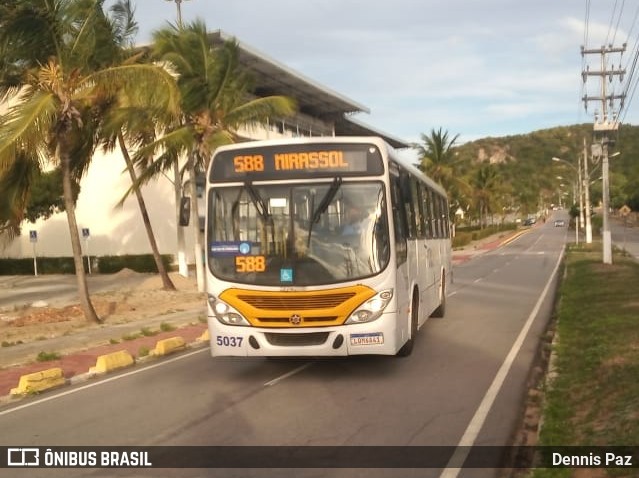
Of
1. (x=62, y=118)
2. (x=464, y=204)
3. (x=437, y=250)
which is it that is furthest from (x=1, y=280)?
(x=464, y=204)

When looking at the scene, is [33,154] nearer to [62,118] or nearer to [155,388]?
[62,118]

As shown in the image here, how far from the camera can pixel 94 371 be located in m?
11.1

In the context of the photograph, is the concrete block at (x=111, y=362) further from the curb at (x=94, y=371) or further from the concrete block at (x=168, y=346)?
the concrete block at (x=168, y=346)

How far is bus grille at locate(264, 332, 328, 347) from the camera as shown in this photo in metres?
8.70

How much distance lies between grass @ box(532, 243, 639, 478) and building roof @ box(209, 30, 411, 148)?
937 inches

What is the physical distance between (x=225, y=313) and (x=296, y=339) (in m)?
0.99

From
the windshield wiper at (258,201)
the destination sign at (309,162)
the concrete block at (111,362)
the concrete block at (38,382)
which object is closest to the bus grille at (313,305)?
the windshield wiper at (258,201)

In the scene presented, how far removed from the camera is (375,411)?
25.3 feet

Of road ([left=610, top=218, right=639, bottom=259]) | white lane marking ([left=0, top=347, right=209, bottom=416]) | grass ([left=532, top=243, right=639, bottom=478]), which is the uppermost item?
grass ([left=532, top=243, right=639, bottom=478])

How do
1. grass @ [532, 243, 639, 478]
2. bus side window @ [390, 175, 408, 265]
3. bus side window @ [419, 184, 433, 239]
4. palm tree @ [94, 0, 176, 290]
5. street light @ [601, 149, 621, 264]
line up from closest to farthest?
grass @ [532, 243, 639, 478] → bus side window @ [390, 175, 408, 265] → bus side window @ [419, 184, 433, 239] → palm tree @ [94, 0, 176, 290] → street light @ [601, 149, 621, 264]

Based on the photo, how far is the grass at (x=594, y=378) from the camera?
6.32m

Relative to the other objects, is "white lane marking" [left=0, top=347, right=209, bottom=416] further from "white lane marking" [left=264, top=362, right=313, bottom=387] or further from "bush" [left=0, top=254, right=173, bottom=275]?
"bush" [left=0, top=254, right=173, bottom=275]

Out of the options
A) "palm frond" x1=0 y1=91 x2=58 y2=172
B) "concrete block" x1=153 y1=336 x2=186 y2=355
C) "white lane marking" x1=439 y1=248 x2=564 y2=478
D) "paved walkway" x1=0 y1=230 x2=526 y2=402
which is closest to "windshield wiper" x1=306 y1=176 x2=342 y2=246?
"white lane marking" x1=439 y1=248 x2=564 y2=478

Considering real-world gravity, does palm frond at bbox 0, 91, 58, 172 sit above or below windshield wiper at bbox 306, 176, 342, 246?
above
